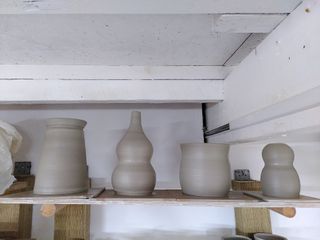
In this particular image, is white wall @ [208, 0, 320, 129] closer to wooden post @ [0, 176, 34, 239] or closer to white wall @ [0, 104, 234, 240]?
white wall @ [0, 104, 234, 240]

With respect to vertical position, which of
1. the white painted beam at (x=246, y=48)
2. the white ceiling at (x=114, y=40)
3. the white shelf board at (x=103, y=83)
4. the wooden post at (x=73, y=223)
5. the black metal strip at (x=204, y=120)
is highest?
the white ceiling at (x=114, y=40)

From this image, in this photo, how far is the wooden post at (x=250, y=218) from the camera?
113 cm

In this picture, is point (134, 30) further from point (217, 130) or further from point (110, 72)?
point (217, 130)

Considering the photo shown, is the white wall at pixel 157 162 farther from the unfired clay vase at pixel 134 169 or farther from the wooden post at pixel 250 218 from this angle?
the unfired clay vase at pixel 134 169

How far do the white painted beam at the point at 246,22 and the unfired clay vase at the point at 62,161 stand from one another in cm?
55

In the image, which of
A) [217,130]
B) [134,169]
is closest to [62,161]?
[134,169]

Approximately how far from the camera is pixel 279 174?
78 centimetres

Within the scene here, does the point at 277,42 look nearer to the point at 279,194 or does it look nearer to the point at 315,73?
the point at 315,73

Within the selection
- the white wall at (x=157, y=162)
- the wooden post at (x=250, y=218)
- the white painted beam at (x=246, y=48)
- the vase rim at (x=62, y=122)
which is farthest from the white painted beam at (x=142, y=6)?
the wooden post at (x=250, y=218)

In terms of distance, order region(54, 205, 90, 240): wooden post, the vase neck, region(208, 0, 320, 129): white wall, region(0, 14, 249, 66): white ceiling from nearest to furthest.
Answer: region(208, 0, 320, 129): white wall < region(0, 14, 249, 66): white ceiling < the vase neck < region(54, 205, 90, 240): wooden post

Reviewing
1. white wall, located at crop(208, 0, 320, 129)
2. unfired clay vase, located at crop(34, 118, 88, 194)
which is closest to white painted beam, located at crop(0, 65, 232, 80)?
white wall, located at crop(208, 0, 320, 129)

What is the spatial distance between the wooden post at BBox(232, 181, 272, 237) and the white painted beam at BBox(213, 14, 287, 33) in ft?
2.56

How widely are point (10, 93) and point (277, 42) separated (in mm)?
962

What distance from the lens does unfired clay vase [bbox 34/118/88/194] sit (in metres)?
0.74
